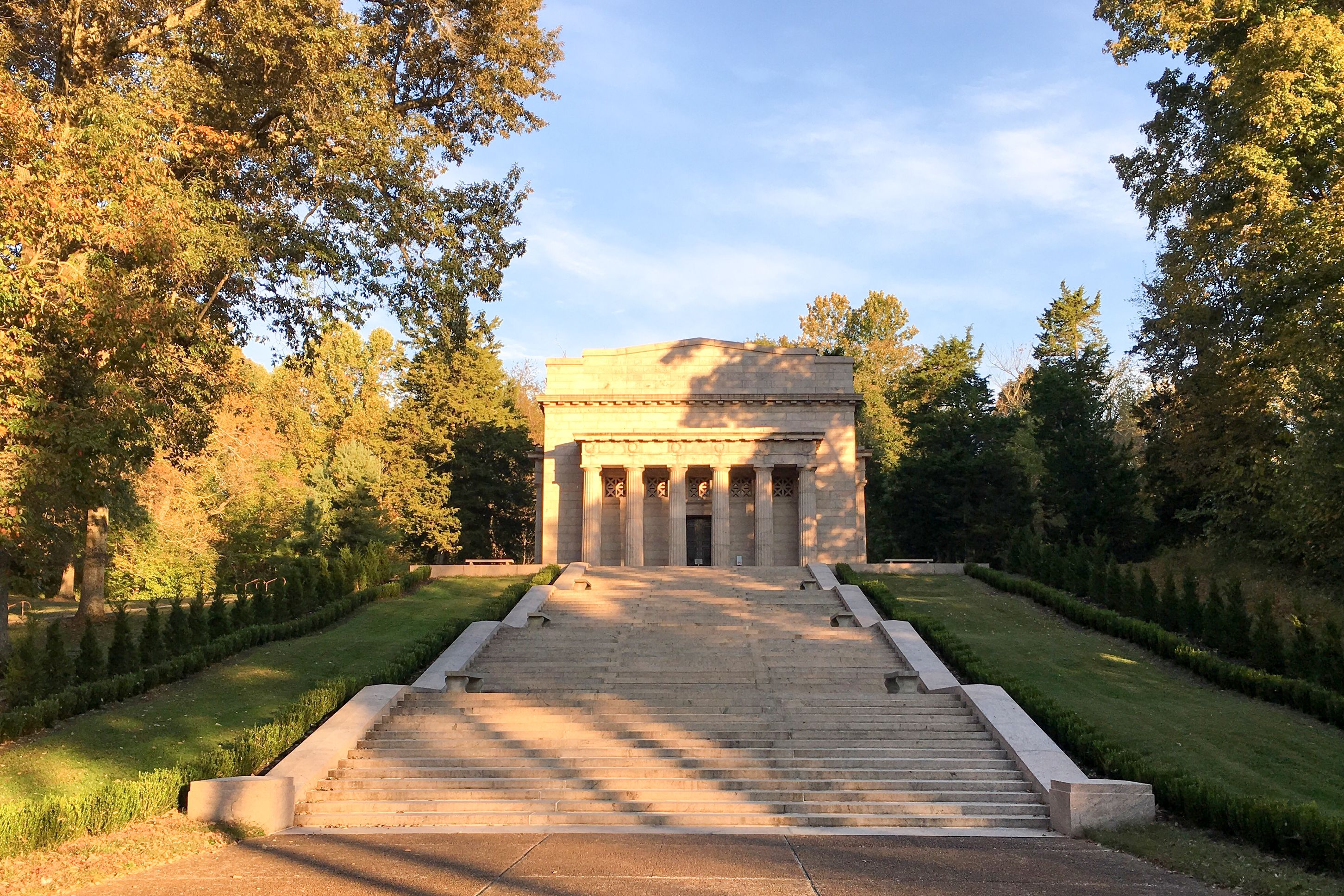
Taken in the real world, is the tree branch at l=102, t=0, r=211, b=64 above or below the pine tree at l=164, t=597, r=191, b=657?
above

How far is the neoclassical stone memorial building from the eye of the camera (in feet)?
123

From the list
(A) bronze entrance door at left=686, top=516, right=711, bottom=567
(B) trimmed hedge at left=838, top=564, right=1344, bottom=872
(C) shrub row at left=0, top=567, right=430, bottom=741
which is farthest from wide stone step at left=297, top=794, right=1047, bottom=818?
(A) bronze entrance door at left=686, top=516, right=711, bottom=567

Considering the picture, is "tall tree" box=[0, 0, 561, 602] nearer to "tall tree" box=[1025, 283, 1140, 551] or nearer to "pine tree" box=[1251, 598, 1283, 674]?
"pine tree" box=[1251, 598, 1283, 674]

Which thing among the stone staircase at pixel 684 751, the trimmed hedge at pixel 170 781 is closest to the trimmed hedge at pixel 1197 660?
the stone staircase at pixel 684 751

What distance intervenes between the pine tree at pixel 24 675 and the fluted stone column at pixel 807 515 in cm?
2566

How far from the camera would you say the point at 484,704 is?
1703cm

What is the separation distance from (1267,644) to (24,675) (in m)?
23.7

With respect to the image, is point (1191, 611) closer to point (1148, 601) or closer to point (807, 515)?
point (1148, 601)

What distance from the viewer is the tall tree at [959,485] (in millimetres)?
43094

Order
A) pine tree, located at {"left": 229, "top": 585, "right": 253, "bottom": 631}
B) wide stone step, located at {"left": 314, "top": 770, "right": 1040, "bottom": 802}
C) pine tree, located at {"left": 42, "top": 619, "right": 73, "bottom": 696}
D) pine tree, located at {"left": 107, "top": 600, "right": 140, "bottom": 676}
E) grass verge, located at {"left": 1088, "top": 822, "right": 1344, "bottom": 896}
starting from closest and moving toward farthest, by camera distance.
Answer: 1. grass verge, located at {"left": 1088, "top": 822, "right": 1344, "bottom": 896}
2. wide stone step, located at {"left": 314, "top": 770, "right": 1040, "bottom": 802}
3. pine tree, located at {"left": 42, "top": 619, "right": 73, "bottom": 696}
4. pine tree, located at {"left": 107, "top": 600, "right": 140, "bottom": 676}
5. pine tree, located at {"left": 229, "top": 585, "right": 253, "bottom": 631}

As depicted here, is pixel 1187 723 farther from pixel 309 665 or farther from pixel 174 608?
pixel 174 608

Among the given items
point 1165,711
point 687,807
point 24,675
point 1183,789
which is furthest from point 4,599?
point 1165,711

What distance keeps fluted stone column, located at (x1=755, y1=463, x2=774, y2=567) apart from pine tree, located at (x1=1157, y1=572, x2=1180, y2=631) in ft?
49.6

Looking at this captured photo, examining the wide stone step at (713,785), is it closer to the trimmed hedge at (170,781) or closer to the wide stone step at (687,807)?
the wide stone step at (687,807)
